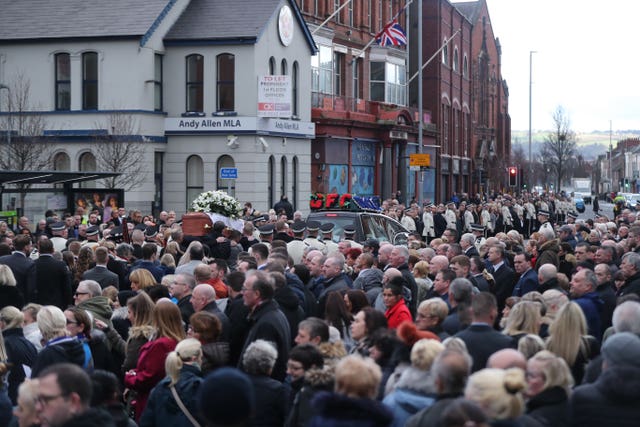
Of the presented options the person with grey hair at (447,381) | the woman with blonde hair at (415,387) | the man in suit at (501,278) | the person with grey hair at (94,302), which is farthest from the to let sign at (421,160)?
the person with grey hair at (447,381)

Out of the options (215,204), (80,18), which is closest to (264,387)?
(215,204)

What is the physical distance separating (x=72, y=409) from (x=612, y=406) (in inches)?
131

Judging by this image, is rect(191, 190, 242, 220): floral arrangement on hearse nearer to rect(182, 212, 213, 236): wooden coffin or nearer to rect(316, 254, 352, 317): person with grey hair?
rect(182, 212, 213, 236): wooden coffin

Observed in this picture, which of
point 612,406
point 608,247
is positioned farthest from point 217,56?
point 612,406

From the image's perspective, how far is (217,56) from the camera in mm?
38219

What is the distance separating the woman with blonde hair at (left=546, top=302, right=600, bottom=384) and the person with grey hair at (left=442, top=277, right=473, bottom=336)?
1.29m

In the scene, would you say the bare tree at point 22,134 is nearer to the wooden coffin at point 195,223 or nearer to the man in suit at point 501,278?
the wooden coffin at point 195,223

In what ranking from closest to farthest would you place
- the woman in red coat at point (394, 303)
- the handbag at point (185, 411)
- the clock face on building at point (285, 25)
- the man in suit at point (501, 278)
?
the handbag at point (185, 411) → the woman in red coat at point (394, 303) → the man in suit at point (501, 278) → the clock face on building at point (285, 25)

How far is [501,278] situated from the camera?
48.7 ft

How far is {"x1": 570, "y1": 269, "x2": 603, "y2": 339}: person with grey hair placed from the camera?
11.4 meters

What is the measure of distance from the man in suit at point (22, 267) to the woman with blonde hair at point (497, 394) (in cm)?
949

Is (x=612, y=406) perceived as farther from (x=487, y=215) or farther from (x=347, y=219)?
(x=487, y=215)

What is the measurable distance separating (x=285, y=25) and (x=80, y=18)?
7.33 m

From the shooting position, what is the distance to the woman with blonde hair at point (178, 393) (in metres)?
8.21
